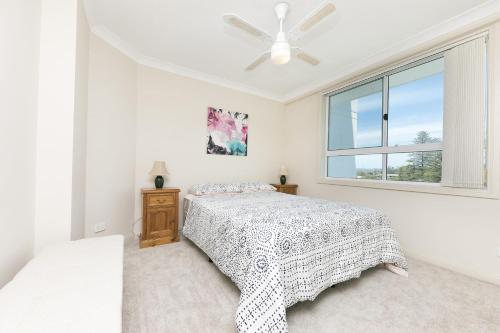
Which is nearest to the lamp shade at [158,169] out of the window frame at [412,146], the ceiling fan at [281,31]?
the ceiling fan at [281,31]

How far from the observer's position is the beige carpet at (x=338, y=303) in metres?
1.42

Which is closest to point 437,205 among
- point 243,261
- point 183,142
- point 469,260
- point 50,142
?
point 469,260

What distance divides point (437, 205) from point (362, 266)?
132cm

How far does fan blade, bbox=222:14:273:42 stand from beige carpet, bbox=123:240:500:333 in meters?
2.23

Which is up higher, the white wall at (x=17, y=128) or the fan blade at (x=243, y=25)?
the fan blade at (x=243, y=25)

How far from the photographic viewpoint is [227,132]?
152 inches

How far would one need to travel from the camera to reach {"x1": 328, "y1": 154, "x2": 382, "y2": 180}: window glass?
3115 mm

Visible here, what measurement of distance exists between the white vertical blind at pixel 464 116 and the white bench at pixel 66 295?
3.14 m

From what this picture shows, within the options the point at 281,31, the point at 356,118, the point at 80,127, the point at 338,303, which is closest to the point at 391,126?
the point at 356,118

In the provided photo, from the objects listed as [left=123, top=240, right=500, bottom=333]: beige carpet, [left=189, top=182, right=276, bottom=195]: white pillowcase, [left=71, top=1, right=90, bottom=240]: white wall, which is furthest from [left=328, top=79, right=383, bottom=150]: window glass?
[left=71, top=1, right=90, bottom=240]: white wall

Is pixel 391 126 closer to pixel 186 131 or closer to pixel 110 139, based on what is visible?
pixel 186 131

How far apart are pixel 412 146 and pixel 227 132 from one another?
282cm

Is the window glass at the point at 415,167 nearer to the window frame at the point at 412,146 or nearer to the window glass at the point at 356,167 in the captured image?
the window frame at the point at 412,146

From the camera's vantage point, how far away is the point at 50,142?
5.50 feet
